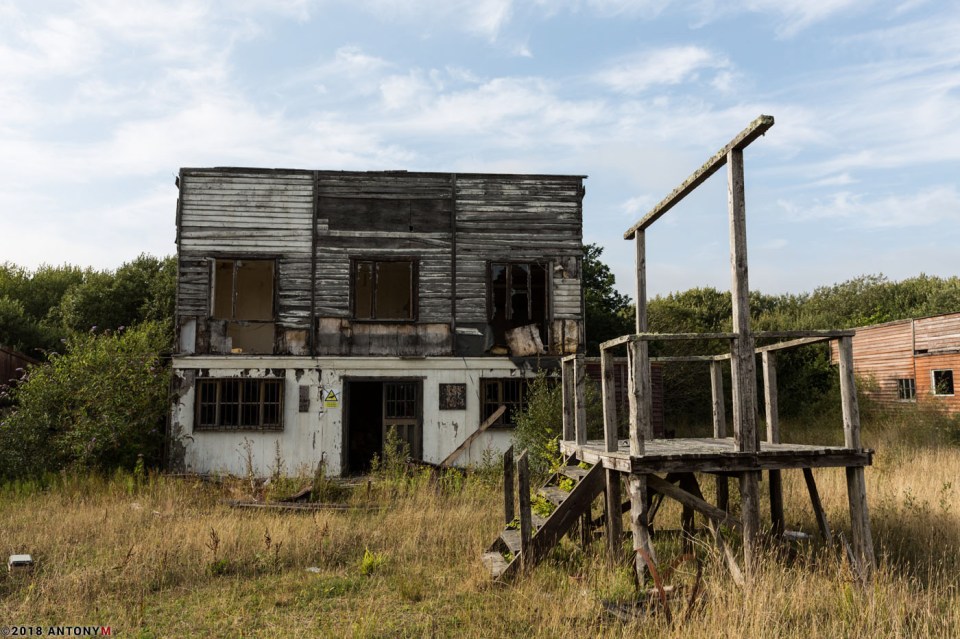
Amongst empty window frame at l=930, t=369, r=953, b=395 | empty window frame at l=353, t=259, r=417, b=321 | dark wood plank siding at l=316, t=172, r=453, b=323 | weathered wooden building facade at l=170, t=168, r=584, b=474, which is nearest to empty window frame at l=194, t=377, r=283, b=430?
weathered wooden building facade at l=170, t=168, r=584, b=474

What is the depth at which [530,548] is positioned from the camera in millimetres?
7316

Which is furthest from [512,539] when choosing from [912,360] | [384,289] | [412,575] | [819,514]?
[912,360]

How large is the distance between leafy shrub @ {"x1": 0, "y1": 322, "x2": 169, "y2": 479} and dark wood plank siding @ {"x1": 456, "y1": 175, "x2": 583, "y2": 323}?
7421 mm

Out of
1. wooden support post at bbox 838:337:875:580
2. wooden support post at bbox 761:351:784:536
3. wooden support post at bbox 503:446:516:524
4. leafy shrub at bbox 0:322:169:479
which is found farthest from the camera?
leafy shrub at bbox 0:322:169:479

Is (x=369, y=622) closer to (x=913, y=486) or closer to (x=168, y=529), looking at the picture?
(x=168, y=529)

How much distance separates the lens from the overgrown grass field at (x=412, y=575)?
591 cm

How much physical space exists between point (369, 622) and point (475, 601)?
1.18 meters

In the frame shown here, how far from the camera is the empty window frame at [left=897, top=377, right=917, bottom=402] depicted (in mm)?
24716

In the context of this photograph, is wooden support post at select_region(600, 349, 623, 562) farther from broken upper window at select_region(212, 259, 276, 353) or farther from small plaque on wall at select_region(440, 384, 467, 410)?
broken upper window at select_region(212, 259, 276, 353)

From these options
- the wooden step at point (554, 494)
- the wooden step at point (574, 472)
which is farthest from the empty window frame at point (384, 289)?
the wooden step at point (554, 494)

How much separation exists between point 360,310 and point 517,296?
149 inches

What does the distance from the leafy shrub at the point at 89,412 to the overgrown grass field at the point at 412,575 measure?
1.82 m

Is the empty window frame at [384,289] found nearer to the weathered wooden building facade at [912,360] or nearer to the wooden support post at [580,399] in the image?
the wooden support post at [580,399]

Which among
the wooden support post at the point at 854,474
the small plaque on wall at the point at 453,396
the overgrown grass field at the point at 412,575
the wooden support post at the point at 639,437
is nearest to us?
the overgrown grass field at the point at 412,575
